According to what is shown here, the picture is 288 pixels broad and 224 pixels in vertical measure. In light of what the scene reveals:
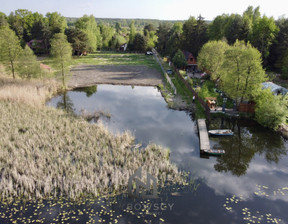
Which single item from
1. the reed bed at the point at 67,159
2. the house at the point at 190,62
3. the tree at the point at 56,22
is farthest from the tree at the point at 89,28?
the reed bed at the point at 67,159

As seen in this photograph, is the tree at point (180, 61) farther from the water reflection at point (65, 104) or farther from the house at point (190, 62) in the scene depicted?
the water reflection at point (65, 104)

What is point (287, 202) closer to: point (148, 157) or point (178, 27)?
point (148, 157)

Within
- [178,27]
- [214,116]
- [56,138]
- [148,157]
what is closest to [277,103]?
[214,116]

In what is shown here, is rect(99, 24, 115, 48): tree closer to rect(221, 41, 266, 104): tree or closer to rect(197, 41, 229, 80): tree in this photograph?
rect(197, 41, 229, 80): tree

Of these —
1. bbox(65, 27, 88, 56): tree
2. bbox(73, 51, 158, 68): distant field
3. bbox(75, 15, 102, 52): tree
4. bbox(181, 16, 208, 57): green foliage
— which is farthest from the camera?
bbox(75, 15, 102, 52): tree

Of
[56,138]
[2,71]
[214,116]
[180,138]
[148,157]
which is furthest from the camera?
[2,71]

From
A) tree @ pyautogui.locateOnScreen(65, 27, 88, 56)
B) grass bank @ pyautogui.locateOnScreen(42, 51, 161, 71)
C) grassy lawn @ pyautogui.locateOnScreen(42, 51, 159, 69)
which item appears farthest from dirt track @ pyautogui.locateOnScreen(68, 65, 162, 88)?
tree @ pyautogui.locateOnScreen(65, 27, 88, 56)
